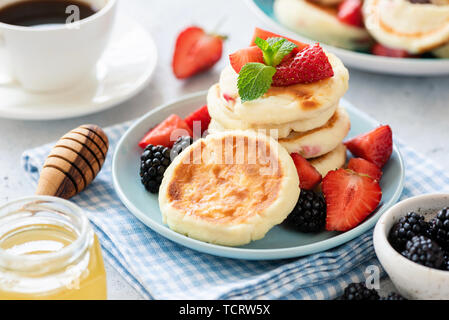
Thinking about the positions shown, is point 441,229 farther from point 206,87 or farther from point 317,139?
point 206,87

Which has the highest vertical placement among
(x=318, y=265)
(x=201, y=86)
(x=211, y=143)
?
(x=211, y=143)

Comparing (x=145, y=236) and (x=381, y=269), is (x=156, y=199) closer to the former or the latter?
(x=145, y=236)

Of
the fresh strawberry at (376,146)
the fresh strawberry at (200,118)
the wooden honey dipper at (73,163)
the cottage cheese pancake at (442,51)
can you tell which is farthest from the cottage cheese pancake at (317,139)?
the cottage cheese pancake at (442,51)

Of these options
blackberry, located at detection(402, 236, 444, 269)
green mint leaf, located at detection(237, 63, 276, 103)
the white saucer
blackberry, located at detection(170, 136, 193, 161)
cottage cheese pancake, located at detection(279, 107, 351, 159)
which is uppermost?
green mint leaf, located at detection(237, 63, 276, 103)

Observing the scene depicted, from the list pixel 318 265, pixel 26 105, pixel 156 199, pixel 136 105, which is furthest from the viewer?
pixel 136 105

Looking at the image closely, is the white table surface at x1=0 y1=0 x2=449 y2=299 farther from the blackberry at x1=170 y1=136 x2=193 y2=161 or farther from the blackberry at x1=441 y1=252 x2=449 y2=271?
the blackberry at x1=441 y1=252 x2=449 y2=271

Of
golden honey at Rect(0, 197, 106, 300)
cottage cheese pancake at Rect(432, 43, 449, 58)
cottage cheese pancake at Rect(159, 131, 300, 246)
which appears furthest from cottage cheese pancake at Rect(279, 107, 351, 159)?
cottage cheese pancake at Rect(432, 43, 449, 58)
